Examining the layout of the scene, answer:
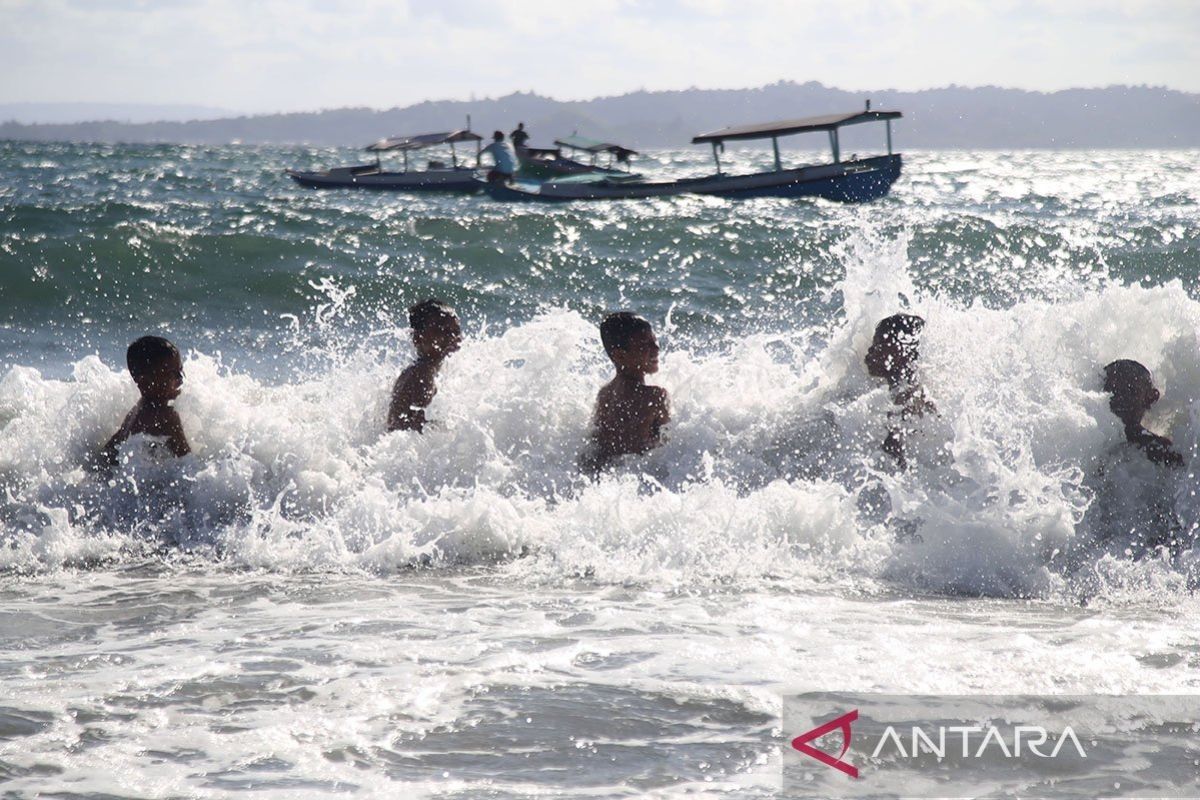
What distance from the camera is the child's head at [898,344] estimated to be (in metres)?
6.36

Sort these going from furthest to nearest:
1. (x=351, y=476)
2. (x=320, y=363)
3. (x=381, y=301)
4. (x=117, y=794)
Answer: (x=381, y=301)
(x=320, y=363)
(x=351, y=476)
(x=117, y=794)

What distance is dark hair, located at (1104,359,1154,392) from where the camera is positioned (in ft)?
19.3

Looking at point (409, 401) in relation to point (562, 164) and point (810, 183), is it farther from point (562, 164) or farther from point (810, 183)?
point (562, 164)

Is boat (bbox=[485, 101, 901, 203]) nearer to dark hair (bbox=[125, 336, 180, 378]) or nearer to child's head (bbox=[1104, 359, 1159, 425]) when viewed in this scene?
dark hair (bbox=[125, 336, 180, 378])

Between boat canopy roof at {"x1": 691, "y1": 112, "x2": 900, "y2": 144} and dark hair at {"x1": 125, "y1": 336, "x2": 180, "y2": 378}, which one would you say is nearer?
dark hair at {"x1": 125, "y1": 336, "x2": 180, "y2": 378}

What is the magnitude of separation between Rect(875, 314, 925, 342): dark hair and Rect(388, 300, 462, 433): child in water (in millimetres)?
2333

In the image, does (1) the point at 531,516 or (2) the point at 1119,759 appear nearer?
(2) the point at 1119,759

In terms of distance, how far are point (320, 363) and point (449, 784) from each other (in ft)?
28.0

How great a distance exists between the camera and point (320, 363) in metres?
11.3

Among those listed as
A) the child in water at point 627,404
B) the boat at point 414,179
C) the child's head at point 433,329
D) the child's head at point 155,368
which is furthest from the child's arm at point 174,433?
the boat at point 414,179

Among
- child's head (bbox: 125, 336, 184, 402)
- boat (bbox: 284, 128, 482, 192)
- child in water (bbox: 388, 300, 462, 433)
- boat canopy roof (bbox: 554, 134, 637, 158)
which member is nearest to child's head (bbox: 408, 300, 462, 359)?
child in water (bbox: 388, 300, 462, 433)

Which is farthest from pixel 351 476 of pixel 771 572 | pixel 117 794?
pixel 117 794

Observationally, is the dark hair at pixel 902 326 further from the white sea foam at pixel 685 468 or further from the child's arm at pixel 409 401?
the child's arm at pixel 409 401

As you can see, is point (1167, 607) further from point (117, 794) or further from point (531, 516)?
point (117, 794)
